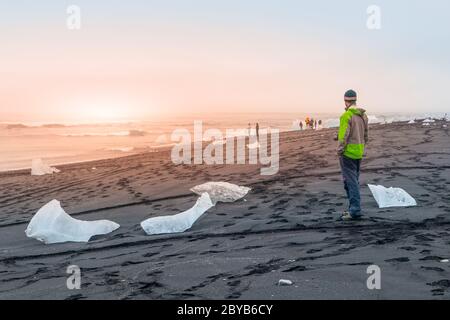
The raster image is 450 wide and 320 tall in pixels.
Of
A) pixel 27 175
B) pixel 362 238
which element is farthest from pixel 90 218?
pixel 27 175

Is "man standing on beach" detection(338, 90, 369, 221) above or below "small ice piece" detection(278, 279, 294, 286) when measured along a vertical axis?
above

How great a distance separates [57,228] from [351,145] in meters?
5.02

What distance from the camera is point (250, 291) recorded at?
4703 mm

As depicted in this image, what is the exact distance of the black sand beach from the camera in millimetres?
4871

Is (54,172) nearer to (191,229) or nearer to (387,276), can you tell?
(191,229)

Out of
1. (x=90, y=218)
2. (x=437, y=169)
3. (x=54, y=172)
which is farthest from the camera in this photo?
(x=54, y=172)

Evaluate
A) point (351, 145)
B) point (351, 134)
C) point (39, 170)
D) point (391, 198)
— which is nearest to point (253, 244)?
point (351, 145)

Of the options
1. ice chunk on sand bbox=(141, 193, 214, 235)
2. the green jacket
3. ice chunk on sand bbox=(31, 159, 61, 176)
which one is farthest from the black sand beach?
ice chunk on sand bbox=(31, 159, 61, 176)

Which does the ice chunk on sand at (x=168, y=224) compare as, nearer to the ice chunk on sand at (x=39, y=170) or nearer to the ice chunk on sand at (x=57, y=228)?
the ice chunk on sand at (x=57, y=228)

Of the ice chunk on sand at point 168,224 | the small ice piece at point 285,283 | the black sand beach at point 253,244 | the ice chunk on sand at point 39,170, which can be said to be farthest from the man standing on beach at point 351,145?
the ice chunk on sand at point 39,170

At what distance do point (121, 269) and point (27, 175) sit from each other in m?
14.0

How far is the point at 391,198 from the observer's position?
8.51 metres

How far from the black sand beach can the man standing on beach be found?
294 mm

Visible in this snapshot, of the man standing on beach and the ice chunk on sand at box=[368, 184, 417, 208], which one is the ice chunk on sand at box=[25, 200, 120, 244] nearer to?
the man standing on beach
